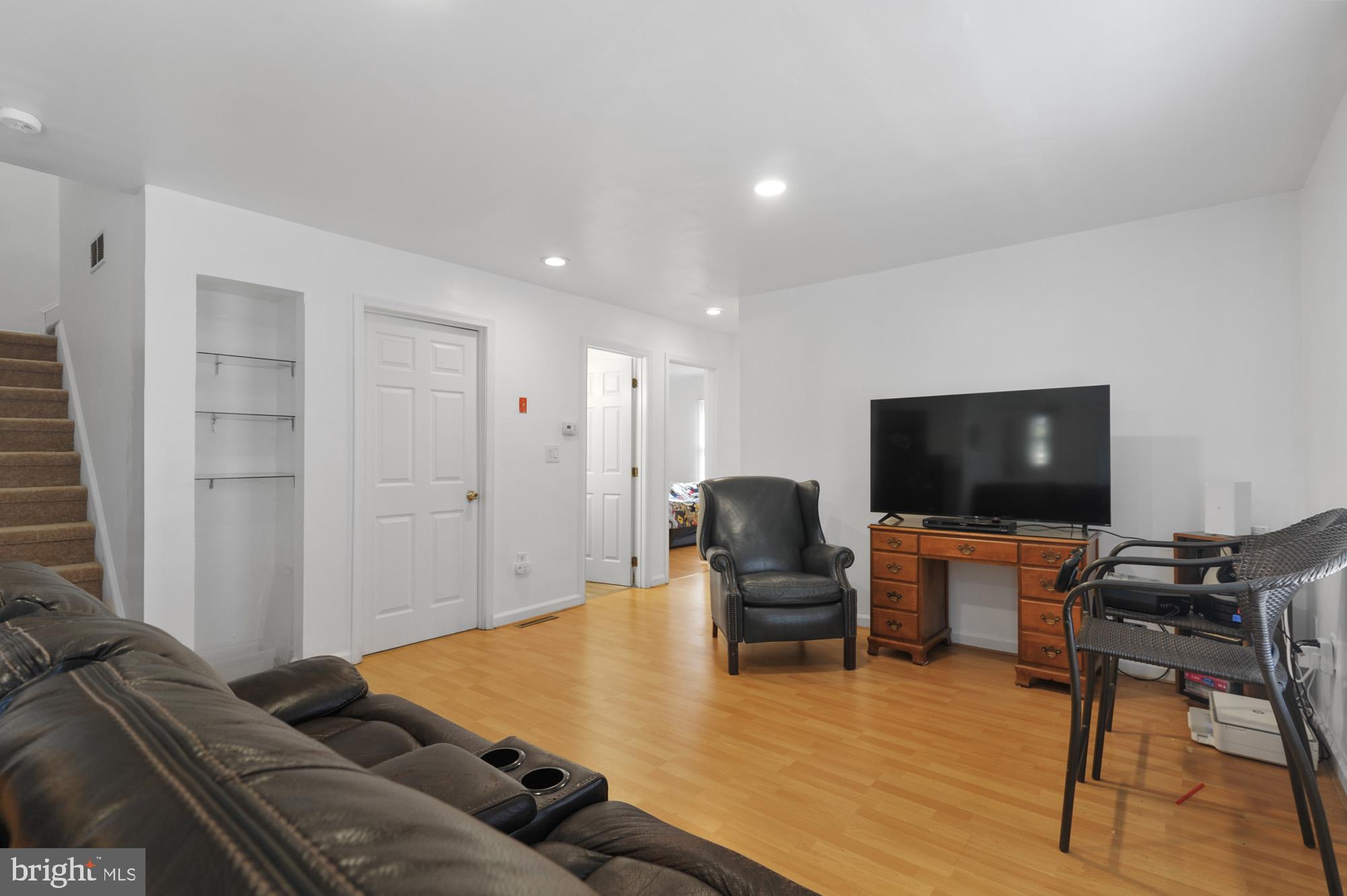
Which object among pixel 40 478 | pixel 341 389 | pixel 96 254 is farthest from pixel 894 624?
pixel 96 254

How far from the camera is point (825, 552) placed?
395 centimetres

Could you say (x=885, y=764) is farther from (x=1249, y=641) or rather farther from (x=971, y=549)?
(x=971, y=549)

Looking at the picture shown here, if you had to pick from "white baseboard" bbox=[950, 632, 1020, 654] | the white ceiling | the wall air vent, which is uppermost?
the white ceiling

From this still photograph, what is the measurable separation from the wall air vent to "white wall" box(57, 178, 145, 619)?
5 centimetres

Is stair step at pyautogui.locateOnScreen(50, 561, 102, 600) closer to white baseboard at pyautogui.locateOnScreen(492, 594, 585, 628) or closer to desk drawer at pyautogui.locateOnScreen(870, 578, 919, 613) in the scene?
white baseboard at pyautogui.locateOnScreen(492, 594, 585, 628)

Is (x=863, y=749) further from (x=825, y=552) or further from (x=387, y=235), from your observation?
(x=387, y=235)

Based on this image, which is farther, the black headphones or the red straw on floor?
the black headphones

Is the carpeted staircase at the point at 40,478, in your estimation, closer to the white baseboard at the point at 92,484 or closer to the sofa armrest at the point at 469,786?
the white baseboard at the point at 92,484

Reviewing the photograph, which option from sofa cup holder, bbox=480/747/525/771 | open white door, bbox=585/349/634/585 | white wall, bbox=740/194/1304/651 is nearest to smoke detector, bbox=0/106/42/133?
sofa cup holder, bbox=480/747/525/771

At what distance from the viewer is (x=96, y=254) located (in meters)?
3.68

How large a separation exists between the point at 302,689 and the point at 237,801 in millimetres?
1484

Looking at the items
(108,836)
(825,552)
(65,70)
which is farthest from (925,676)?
(65,70)

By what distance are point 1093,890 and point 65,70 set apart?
404cm

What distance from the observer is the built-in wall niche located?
141 inches
